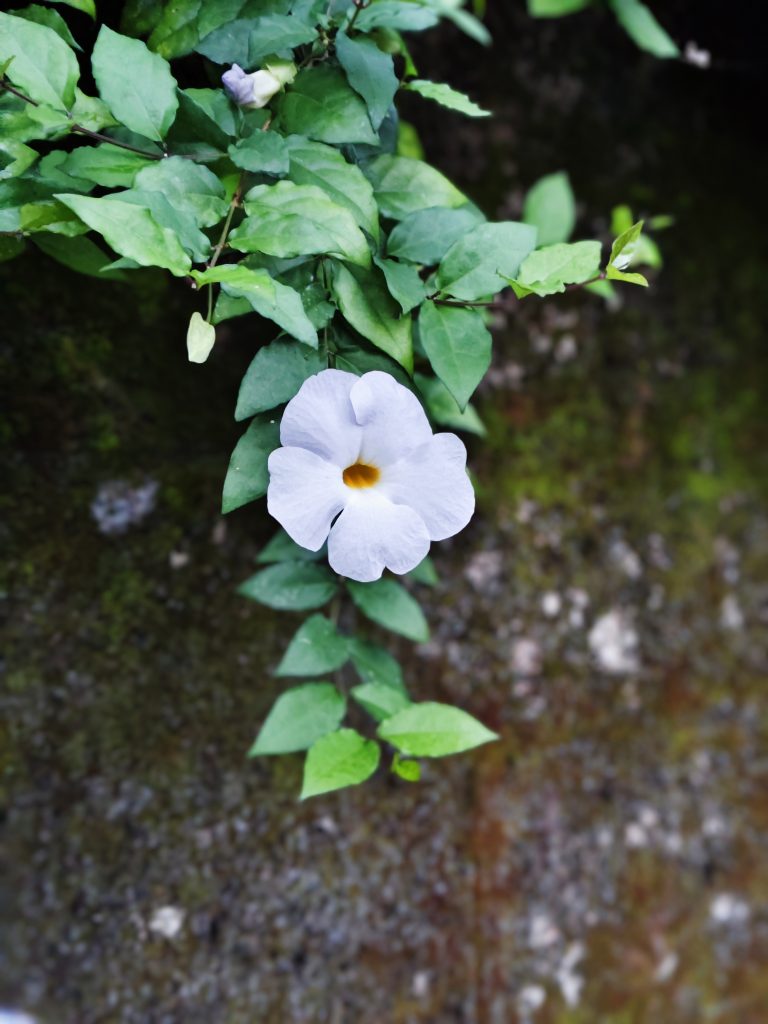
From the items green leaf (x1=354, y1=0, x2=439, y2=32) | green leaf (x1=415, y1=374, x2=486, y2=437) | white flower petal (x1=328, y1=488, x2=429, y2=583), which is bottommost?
green leaf (x1=415, y1=374, x2=486, y2=437)

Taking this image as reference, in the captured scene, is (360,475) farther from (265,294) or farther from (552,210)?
(552,210)

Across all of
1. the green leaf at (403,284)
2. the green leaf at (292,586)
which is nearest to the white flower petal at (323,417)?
the green leaf at (403,284)

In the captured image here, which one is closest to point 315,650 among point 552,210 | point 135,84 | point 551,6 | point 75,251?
point 75,251

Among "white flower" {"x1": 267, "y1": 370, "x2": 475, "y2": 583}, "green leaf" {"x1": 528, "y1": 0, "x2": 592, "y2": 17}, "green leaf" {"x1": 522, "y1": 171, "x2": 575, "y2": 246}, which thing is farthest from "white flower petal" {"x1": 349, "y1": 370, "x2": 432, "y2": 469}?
"green leaf" {"x1": 528, "y1": 0, "x2": 592, "y2": 17}

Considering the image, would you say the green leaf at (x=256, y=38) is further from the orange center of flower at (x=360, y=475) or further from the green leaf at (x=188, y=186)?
the orange center of flower at (x=360, y=475)

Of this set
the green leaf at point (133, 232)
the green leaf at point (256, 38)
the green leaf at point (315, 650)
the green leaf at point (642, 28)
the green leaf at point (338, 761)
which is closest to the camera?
the green leaf at point (133, 232)

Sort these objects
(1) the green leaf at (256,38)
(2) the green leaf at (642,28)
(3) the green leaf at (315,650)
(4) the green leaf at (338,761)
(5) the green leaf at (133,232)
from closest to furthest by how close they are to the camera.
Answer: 1. (5) the green leaf at (133,232)
2. (1) the green leaf at (256,38)
3. (4) the green leaf at (338,761)
4. (3) the green leaf at (315,650)
5. (2) the green leaf at (642,28)

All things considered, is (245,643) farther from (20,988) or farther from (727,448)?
(727,448)

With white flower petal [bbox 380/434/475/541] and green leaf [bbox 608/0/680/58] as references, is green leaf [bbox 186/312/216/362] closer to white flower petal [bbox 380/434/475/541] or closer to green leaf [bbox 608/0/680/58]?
white flower petal [bbox 380/434/475/541]
